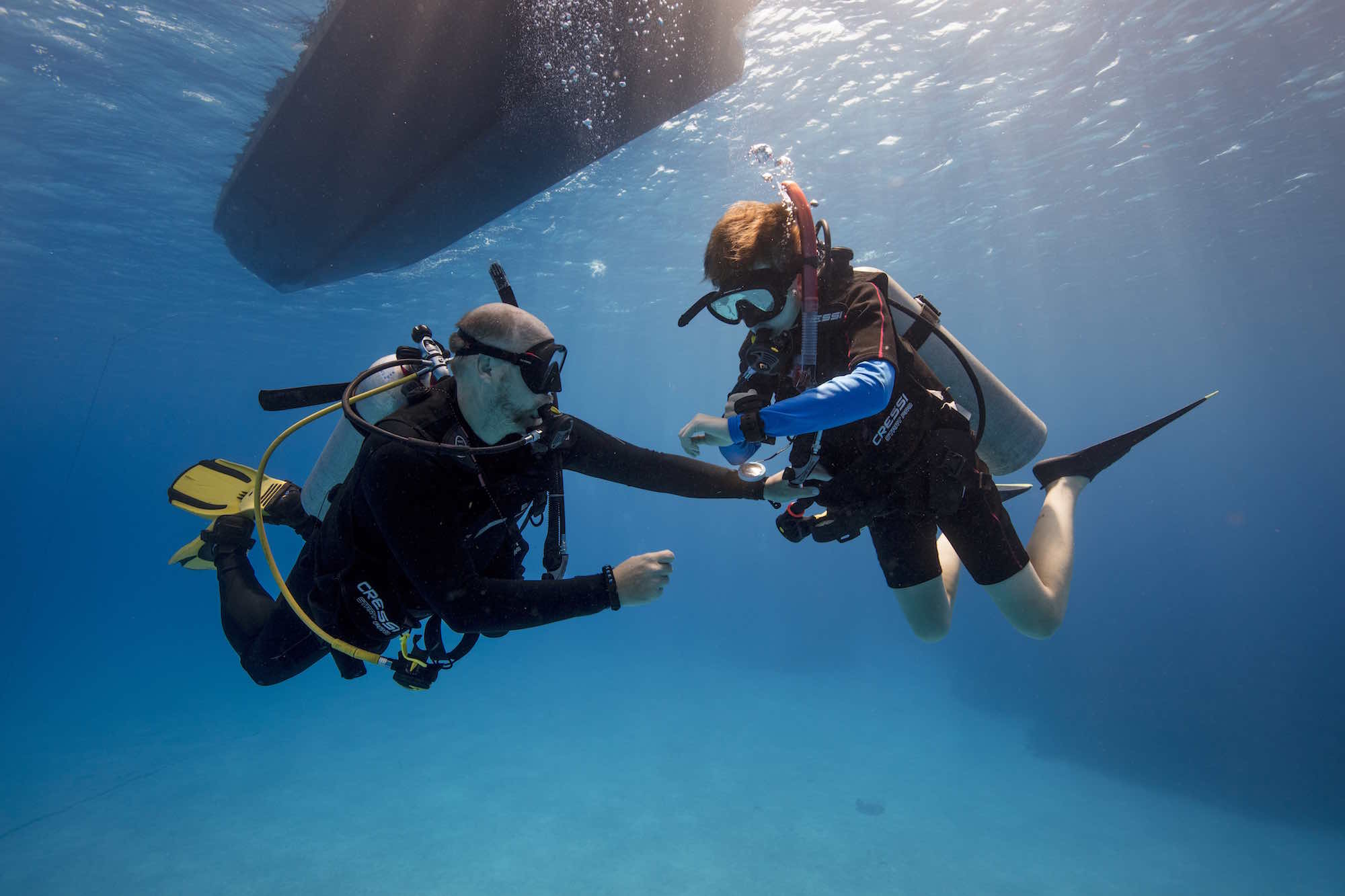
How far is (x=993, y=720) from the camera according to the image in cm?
2000

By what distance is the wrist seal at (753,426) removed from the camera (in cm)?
292

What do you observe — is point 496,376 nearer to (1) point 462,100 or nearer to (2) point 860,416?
(2) point 860,416

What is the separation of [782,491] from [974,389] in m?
1.40

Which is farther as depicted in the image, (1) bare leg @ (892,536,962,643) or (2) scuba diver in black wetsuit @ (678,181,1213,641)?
(1) bare leg @ (892,536,962,643)

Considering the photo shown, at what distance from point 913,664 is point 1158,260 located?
19.6m

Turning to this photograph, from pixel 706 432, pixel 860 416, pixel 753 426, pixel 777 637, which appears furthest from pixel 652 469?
pixel 777 637

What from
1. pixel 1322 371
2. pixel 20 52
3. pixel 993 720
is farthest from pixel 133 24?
pixel 1322 371

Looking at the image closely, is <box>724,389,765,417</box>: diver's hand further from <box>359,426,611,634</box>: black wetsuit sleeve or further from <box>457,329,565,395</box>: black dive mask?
<box>359,426,611,634</box>: black wetsuit sleeve

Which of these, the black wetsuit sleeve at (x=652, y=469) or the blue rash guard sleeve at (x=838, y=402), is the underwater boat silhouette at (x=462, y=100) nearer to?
the black wetsuit sleeve at (x=652, y=469)

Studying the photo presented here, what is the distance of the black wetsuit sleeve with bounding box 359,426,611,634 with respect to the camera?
2.66 metres

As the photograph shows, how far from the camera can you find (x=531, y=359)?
2.96 meters

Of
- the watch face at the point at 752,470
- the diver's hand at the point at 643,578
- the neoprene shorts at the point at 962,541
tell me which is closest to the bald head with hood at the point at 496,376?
the diver's hand at the point at 643,578

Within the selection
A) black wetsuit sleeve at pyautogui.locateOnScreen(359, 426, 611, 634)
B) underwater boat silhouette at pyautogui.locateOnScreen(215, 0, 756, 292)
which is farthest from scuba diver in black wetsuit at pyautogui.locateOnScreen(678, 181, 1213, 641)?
underwater boat silhouette at pyautogui.locateOnScreen(215, 0, 756, 292)

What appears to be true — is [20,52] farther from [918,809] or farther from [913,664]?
[913,664]
